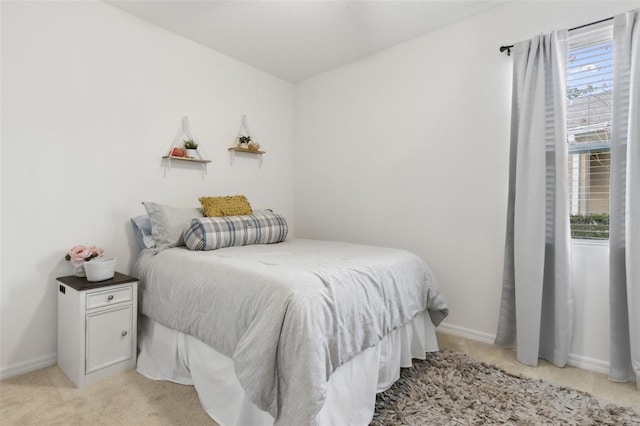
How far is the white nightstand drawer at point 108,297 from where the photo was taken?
1.90 metres

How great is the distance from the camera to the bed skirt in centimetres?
145

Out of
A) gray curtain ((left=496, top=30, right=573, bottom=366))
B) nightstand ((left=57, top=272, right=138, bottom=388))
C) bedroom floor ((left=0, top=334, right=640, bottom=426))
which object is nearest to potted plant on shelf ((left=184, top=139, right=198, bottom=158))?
nightstand ((left=57, top=272, right=138, bottom=388))

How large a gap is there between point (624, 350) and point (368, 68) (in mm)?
2894

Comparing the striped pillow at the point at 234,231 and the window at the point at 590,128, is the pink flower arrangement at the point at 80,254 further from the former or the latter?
the window at the point at 590,128

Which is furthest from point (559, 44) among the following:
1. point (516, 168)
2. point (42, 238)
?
point (42, 238)

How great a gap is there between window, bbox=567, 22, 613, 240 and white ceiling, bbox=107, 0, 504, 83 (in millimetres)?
728

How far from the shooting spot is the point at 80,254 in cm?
210

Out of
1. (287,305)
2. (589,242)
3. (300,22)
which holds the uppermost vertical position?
(300,22)

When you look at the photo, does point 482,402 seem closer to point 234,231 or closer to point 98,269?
point 234,231

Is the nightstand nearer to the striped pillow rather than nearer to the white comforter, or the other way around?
the white comforter

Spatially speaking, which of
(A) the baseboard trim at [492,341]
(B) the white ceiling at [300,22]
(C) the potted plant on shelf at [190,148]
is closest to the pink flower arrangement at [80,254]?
(C) the potted plant on shelf at [190,148]

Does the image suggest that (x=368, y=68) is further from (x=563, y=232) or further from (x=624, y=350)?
(x=624, y=350)

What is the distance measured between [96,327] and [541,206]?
9.49ft

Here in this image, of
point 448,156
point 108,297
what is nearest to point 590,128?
point 448,156
